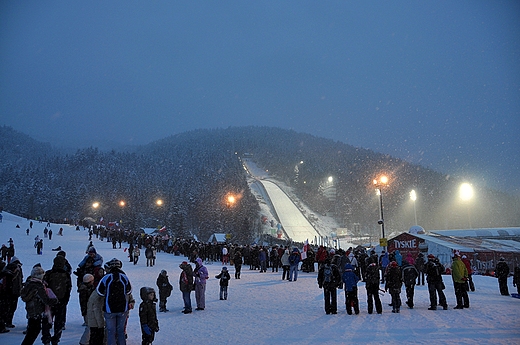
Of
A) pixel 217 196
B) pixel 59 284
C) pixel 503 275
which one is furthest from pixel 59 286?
pixel 217 196

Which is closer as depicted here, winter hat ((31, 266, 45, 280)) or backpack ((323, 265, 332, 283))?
winter hat ((31, 266, 45, 280))

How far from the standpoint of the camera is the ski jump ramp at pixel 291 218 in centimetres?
6569

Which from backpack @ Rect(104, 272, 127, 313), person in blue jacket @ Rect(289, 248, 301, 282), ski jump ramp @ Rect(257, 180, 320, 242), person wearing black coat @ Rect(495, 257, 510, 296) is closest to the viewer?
backpack @ Rect(104, 272, 127, 313)

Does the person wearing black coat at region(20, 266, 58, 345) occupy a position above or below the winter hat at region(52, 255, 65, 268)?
below

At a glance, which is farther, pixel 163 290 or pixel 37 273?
pixel 163 290

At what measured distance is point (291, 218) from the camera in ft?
254

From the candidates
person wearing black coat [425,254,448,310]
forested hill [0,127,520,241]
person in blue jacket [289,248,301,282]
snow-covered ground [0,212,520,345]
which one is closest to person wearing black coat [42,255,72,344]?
snow-covered ground [0,212,520,345]

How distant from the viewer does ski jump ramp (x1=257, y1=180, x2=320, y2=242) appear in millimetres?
65688

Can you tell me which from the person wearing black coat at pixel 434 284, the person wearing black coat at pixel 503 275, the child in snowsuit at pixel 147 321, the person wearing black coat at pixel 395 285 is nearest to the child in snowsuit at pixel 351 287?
the person wearing black coat at pixel 395 285

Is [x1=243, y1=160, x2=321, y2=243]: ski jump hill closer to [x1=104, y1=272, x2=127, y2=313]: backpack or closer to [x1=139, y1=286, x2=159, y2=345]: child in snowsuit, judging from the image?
[x1=139, y1=286, x2=159, y2=345]: child in snowsuit

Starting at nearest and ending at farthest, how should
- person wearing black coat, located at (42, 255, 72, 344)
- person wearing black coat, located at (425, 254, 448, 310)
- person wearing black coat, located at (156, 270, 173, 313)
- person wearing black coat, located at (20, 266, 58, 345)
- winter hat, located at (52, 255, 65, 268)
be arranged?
person wearing black coat, located at (20, 266, 58, 345), person wearing black coat, located at (42, 255, 72, 344), winter hat, located at (52, 255, 65, 268), person wearing black coat, located at (425, 254, 448, 310), person wearing black coat, located at (156, 270, 173, 313)

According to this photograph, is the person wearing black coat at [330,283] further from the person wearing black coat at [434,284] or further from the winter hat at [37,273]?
the winter hat at [37,273]

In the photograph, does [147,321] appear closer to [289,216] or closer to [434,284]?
[434,284]

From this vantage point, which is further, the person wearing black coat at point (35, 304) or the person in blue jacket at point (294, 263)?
the person in blue jacket at point (294, 263)
